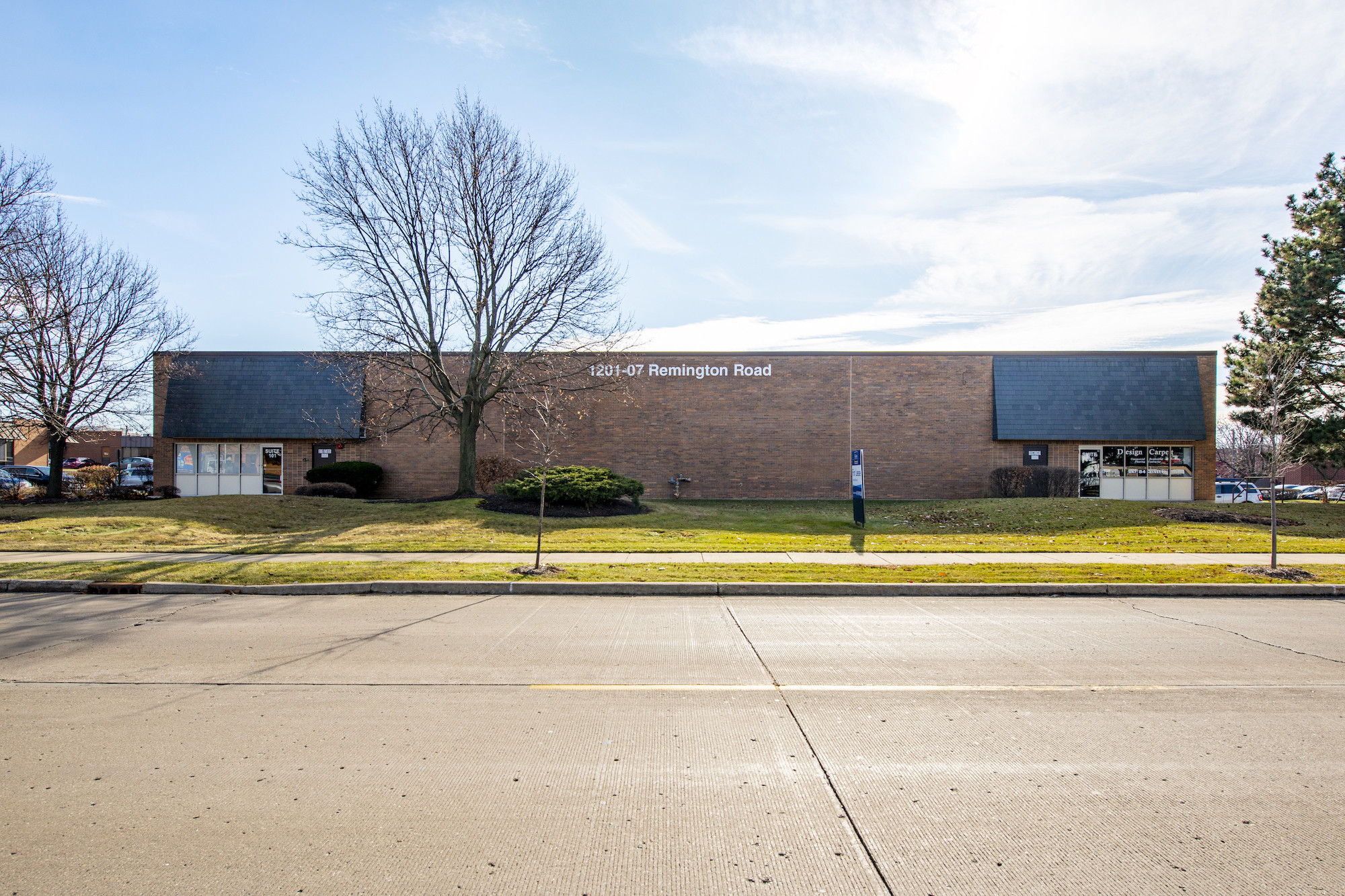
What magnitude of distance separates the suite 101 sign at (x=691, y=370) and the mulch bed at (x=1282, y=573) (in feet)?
58.9

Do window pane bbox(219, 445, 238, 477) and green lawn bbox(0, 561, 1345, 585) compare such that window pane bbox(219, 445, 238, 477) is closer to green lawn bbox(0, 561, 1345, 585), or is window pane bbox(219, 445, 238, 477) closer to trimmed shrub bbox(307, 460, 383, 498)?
trimmed shrub bbox(307, 460, 383, 498)

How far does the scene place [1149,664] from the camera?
21.9 feet

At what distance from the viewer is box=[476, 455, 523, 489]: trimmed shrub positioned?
1074 inches

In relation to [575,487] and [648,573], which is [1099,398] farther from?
[648,573]

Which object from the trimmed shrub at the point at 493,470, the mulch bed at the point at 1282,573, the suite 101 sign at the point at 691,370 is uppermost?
the suite 101 sign at the point at 691,370

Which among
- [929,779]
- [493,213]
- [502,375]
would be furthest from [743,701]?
[493,213]

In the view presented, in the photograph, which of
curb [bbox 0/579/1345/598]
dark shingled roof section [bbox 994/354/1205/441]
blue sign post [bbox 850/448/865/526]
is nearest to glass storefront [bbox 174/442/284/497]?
curb [bbox 0/579/1345/598]

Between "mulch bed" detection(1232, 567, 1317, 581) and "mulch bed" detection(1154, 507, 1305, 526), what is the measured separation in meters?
7.43

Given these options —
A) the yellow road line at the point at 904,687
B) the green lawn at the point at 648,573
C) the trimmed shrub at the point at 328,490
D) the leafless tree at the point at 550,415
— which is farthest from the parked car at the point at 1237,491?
the trimmed shrub at the point at 328,490

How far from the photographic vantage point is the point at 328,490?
25062 mm

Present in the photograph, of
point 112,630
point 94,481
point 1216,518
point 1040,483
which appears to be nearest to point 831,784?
point 112,630

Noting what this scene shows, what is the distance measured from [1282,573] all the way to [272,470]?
1204 inches

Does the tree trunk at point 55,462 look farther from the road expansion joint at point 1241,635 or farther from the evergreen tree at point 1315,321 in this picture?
the evergreen tree at point 1315,321

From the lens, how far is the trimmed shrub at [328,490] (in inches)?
981
